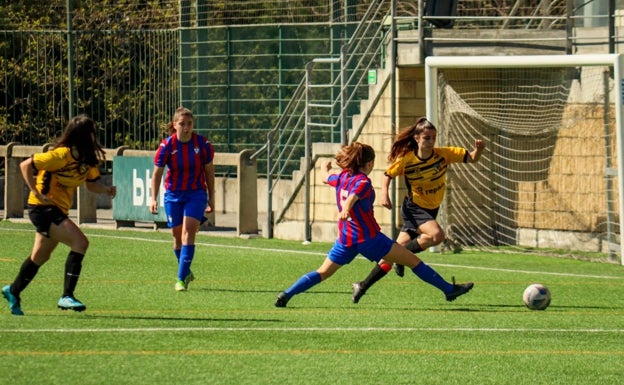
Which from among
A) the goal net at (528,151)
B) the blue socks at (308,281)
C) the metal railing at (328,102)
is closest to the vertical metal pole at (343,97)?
the metal railing at (328,102)

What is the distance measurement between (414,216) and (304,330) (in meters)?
3.53

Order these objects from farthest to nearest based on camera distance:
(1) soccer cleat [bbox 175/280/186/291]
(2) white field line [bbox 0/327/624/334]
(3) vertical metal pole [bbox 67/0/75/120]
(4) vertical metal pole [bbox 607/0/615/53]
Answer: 1. (3) vertical metal pole [bbox 67/0/75/120]
2. (4) vertical metal pole [bbox 607/0/615/53]
3. (1) soccer cleat [bbox 175/280/186/291]
4. (2) white field line [bbox 0/327/624/334]

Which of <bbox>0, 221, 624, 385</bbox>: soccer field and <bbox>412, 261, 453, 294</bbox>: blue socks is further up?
<bbox>412, 261, 453, 294</bbox>: blue socks

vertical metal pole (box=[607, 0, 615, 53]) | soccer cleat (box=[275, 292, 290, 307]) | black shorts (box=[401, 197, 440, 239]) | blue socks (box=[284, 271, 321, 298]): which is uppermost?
vertical metal pole (box=[607, 0, 615, 53])

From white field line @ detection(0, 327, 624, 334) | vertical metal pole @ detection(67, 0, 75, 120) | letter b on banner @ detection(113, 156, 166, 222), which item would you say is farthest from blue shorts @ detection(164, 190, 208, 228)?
vertical metal pole @ detection(67, 0, 75, 120)

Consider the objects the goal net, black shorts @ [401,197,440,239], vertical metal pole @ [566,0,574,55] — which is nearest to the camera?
black shorts @ [401,197,440,239]

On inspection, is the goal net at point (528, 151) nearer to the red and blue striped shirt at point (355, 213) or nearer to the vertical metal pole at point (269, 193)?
the vertical metal pole at point (269, 193)

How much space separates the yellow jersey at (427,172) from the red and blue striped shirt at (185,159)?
1.84 meters

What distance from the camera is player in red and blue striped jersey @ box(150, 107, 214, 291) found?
14.0 m

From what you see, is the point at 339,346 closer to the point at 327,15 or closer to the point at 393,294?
the point at 393,294

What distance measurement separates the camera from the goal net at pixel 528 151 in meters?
19.1

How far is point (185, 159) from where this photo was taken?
46.0ft

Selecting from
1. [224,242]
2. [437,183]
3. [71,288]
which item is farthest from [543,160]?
[71,288]

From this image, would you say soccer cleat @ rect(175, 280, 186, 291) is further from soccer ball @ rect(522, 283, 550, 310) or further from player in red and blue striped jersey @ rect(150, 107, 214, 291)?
soccer ball @ rect(522, 283, 550, 310)
